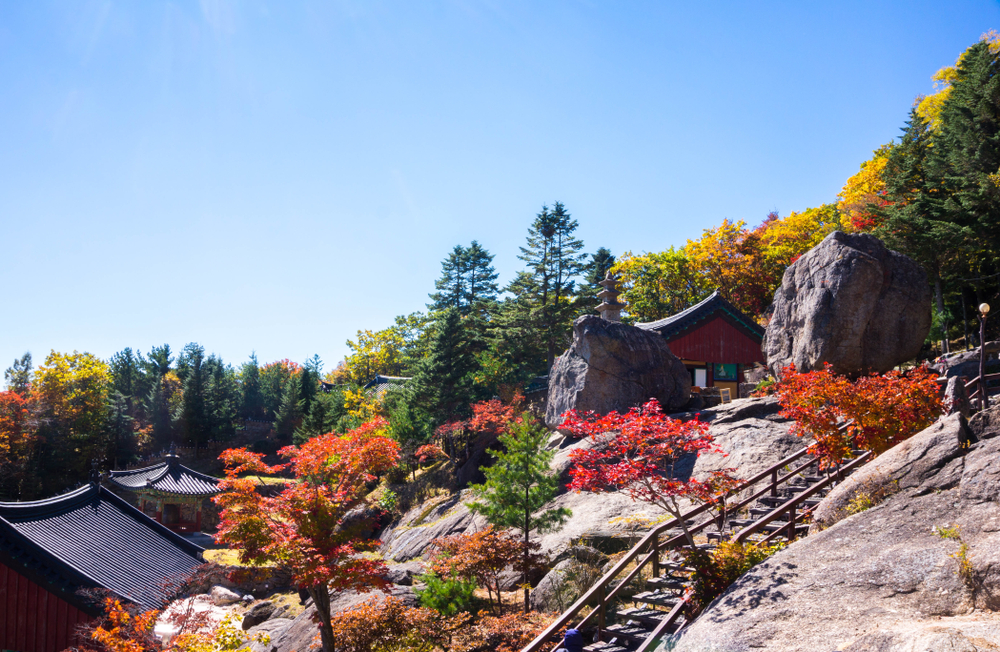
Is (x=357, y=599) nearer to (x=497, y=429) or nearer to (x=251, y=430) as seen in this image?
(x=497, y=429)

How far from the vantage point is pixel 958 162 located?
89.7ft

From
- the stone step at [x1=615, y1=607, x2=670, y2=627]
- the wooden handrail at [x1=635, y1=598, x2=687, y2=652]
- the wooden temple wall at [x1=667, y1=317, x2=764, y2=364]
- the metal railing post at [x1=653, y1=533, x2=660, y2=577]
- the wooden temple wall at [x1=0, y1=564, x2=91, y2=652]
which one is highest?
the wooden temple wall at [x1=667, y1=317, x2=764, y2=364]

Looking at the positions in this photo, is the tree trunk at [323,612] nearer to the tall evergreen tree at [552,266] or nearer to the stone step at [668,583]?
the stone step at [668,583]

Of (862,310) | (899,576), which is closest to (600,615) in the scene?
(899,576)

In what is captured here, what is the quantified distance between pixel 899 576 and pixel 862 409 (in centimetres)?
589

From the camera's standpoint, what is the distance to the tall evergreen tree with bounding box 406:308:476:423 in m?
30.5

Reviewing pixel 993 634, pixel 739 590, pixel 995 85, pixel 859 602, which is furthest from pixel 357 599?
pixel 995 85

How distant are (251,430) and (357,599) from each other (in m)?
60.4

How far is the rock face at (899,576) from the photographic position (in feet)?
21.9

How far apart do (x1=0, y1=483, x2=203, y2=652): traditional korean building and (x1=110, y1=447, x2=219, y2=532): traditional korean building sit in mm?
15123

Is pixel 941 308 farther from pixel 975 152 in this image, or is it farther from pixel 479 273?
pixel 479 273

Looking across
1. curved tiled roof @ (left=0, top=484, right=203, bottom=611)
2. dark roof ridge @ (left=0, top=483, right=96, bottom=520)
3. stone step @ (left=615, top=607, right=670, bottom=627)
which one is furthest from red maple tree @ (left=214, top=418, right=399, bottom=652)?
dark roof ridge @ (left=0, top=483, right=96, bottom=520)

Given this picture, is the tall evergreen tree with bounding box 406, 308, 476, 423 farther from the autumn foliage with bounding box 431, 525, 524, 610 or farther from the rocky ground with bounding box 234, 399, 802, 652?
the autumn foliage with bounding box 431, 525, 524, 610

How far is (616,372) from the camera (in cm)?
2264
